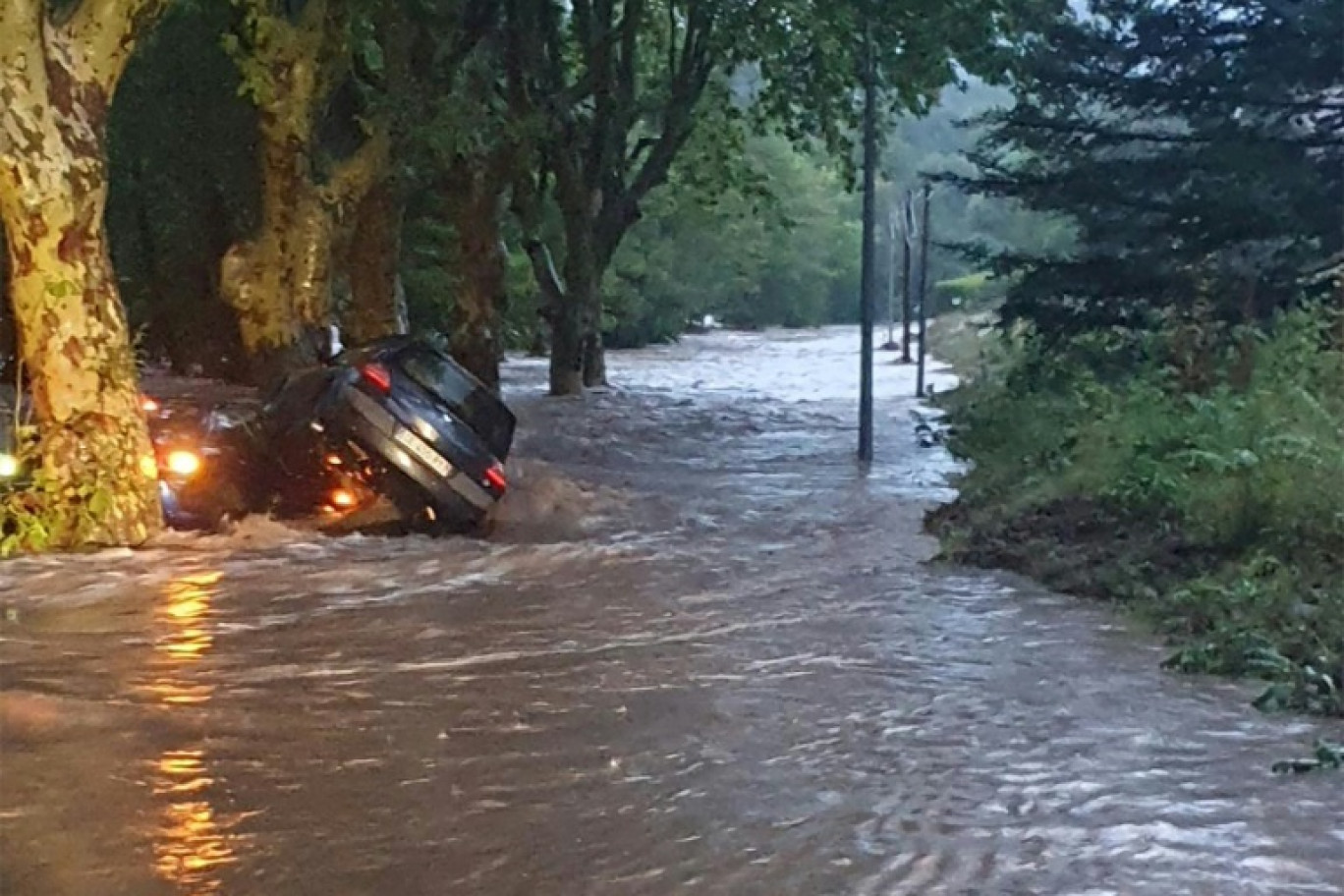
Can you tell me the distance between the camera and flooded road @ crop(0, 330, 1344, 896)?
5461mm

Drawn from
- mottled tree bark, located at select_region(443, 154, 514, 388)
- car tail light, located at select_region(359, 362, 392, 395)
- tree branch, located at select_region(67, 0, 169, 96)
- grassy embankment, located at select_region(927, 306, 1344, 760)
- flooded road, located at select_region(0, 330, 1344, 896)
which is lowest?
flooded road, located at select_region(0, 330, 1344, 896)

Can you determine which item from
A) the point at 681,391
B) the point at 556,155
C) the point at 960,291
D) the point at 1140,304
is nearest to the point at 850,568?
the point at 1140,304

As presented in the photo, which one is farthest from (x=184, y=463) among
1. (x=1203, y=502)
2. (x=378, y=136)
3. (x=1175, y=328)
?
(x=1175, y=328)

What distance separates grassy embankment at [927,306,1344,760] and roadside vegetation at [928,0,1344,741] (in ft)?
0.08

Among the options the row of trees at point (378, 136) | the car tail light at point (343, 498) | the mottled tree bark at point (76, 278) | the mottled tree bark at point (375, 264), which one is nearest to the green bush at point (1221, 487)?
the car tail light at point (343, 498)

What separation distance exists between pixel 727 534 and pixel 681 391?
18.1m

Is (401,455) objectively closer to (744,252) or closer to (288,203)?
(288,203)

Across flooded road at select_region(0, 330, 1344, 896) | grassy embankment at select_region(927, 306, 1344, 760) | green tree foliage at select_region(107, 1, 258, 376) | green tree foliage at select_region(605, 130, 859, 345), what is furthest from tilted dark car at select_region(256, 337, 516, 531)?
green tree foliage at select_region(605, 130, 859, 345)

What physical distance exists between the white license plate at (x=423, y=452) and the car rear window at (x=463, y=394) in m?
0.70

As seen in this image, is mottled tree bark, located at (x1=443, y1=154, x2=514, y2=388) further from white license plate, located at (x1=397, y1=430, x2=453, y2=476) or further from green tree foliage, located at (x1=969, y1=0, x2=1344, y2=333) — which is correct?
white license plate, located at (x1=397, y1=430, x2=453, y2=476)

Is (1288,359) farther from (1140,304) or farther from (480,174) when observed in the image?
(480,174)

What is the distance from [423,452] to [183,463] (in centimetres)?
207

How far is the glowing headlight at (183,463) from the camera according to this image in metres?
12.9

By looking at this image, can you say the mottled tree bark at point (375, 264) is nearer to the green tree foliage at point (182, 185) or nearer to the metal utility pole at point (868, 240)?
the green tree foliage at point (182, 185)
